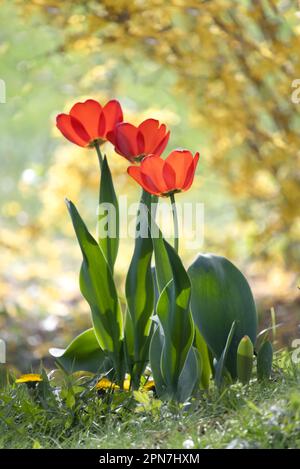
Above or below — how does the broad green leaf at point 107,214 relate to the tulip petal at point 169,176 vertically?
below

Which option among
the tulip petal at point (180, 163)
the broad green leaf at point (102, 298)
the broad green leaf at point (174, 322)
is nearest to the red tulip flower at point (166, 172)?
the tulip petal at point (180, 163)

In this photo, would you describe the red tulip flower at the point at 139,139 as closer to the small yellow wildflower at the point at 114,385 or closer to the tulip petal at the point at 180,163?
the tulip petal at the point at 180,163

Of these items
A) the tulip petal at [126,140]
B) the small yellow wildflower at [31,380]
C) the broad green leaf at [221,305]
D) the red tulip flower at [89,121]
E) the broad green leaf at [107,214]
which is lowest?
the small yellow wildflower at [31,380]

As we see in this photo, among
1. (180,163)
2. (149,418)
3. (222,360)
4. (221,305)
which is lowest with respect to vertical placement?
(149,418)

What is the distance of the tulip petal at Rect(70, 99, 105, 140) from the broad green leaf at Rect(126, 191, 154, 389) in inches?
8.3

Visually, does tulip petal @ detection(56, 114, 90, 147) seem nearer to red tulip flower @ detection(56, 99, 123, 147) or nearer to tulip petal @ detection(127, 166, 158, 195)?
red tulip flower @ detection(56, 99, 123, 147)

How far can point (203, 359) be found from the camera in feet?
5.85

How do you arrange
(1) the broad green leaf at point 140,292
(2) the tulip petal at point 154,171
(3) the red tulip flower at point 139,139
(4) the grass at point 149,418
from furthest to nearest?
(1) the broad green leaf at point 140,292 < (3) the red tulip flower at point 139,139 < (2) the tulip petal at point 154,171 < (4) the grass at point 149,418

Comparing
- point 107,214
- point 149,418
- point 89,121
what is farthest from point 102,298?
point 89,121

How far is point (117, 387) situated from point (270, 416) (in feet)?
1.42

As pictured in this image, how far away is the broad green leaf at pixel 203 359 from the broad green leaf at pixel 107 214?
0.28 metres

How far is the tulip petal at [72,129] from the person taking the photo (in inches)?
65.2

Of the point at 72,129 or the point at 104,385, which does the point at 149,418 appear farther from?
the point at 72,129

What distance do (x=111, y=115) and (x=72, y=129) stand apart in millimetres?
90
